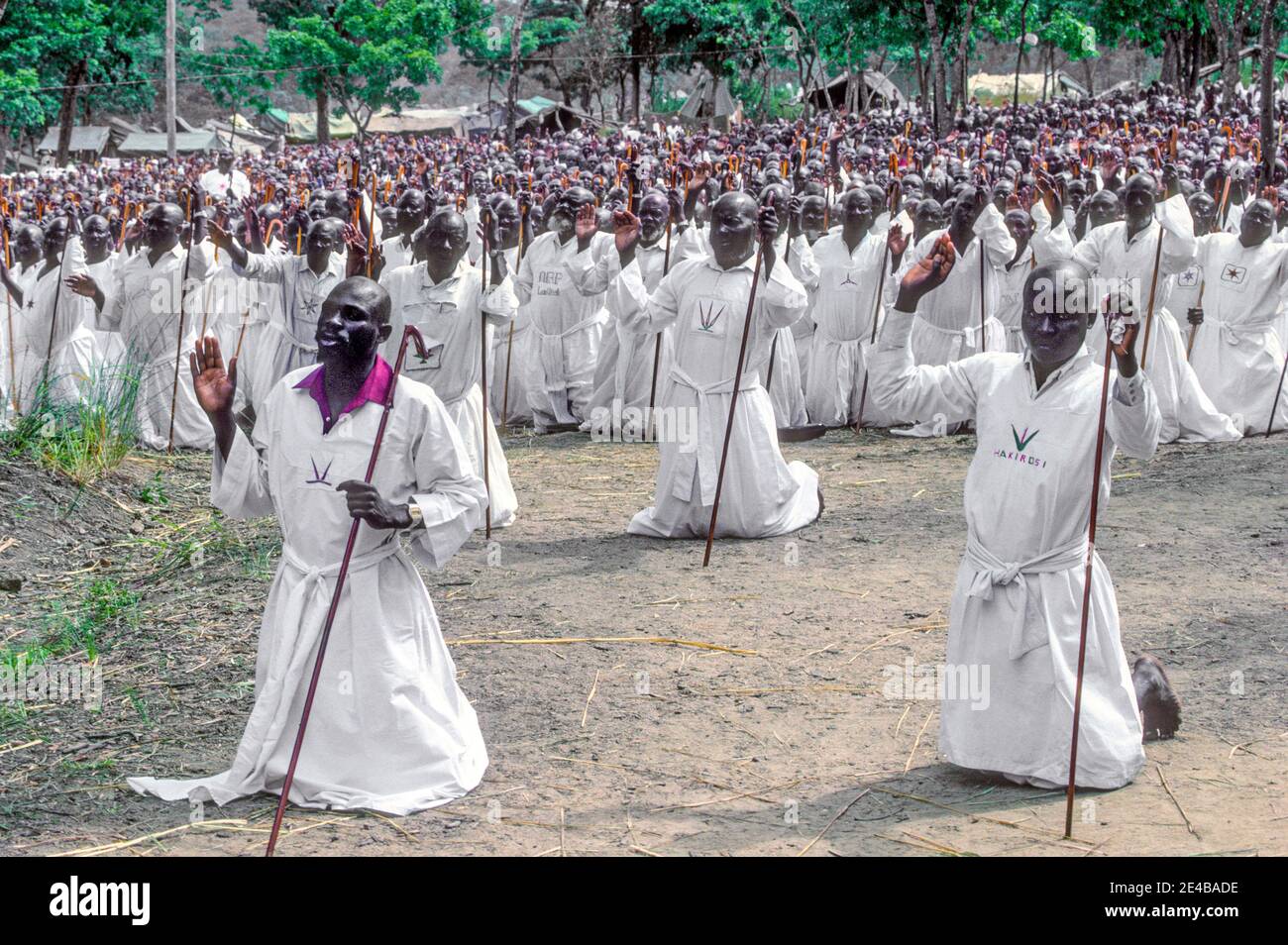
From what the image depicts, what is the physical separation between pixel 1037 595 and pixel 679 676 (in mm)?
1869

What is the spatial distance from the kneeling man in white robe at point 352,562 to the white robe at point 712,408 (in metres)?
3.87

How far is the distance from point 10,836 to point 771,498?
5.01 meters

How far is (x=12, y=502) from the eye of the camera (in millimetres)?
8656

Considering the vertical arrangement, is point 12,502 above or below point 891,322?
below

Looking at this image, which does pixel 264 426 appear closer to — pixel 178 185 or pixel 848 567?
pixel 848 567

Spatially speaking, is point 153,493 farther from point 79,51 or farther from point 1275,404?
point 79,51

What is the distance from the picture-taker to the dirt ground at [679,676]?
471 cm

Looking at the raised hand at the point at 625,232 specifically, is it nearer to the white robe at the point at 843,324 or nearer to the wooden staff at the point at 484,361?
the wooden staff at the point at 484,361

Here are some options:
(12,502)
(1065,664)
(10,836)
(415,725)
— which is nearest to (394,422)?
(415,725)

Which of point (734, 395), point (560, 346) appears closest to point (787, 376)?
point (560, 346)

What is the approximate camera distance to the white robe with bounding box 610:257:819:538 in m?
8.58

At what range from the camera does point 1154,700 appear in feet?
17.7

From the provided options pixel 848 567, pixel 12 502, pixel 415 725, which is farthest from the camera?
pixel 12 502

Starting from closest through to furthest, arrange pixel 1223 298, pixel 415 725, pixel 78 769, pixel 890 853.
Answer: pixel 890 853 < pixel 415 725 < pixel 78 769 < pixel 1223 298
